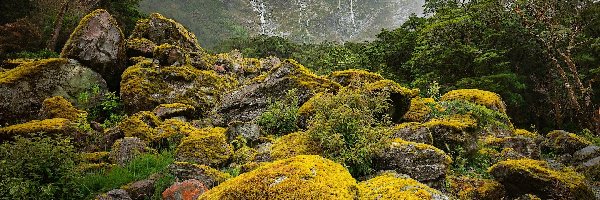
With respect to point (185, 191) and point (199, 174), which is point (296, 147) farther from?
point (185, 191)

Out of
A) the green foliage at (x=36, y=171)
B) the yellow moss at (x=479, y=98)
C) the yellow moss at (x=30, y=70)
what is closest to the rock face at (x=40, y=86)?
the yellow moss at (x=30, y=70)

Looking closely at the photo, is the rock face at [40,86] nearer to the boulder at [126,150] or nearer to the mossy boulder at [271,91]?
the boulder at [126,150]

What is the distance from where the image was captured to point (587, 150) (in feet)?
35.2

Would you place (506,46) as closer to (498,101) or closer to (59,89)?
(498,101)

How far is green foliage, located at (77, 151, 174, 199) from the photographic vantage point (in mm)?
7236

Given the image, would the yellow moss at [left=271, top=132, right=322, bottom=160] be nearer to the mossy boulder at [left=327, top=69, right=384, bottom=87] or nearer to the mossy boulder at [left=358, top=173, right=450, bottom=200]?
the mossy boulder at [left=358, top=173, right=450, bottom=200]

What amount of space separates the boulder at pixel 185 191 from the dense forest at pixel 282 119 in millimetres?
23

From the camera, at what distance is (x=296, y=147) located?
7402mm

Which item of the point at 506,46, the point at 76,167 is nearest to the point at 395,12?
the point at 506,46

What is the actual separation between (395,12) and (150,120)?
13623cm

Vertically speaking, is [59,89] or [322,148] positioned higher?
[59,89]

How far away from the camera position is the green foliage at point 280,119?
9.67 meters

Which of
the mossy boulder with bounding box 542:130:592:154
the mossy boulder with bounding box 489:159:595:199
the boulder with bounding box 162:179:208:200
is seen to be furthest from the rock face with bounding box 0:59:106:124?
the mossy boulder with bounding box 542:130:592:154

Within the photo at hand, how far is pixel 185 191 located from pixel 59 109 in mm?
6236
